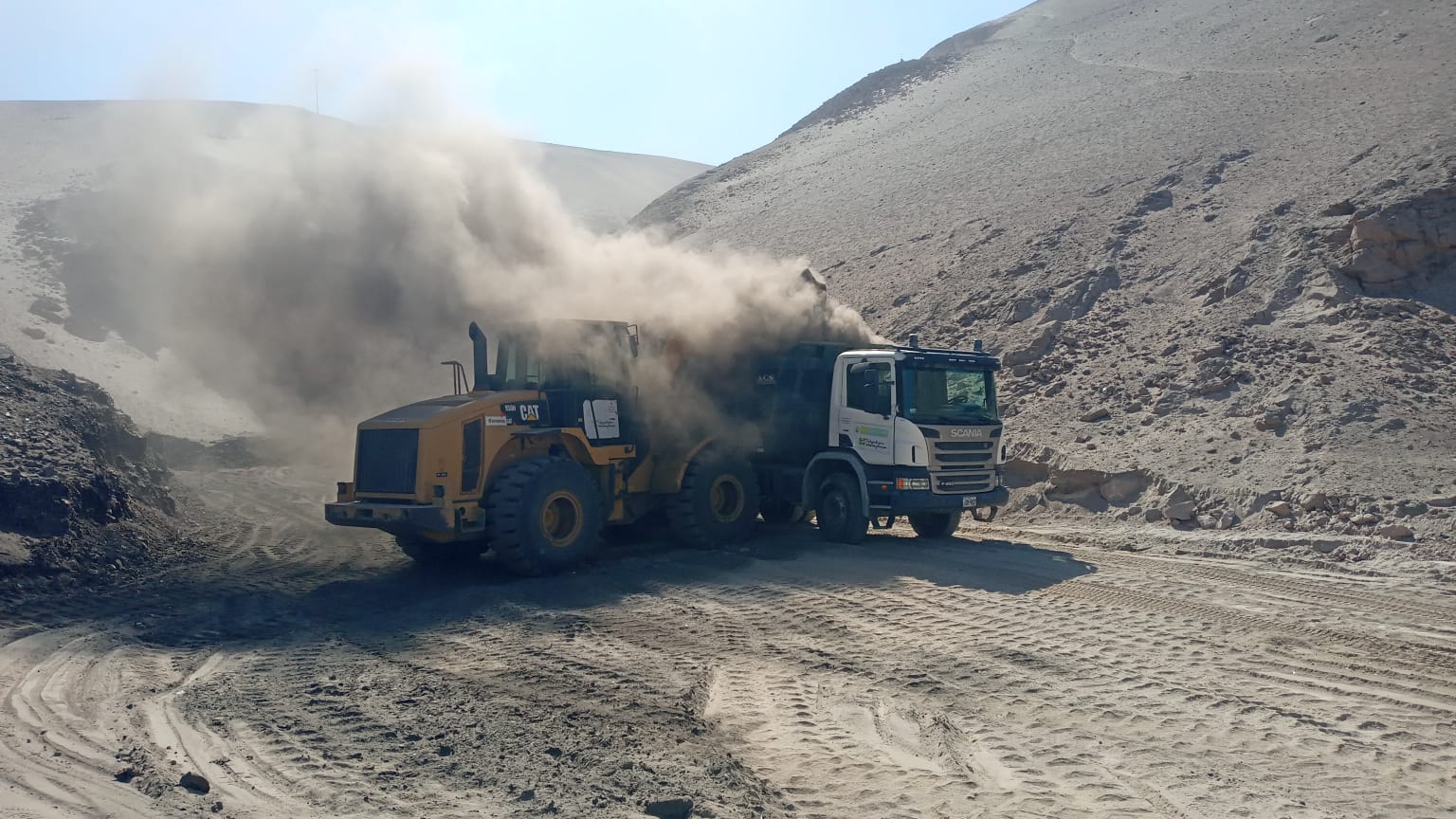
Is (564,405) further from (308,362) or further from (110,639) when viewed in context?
(308,362)

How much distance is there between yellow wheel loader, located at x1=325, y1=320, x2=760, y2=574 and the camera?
11758 millimetres

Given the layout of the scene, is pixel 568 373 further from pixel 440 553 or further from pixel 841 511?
pixel 841 511

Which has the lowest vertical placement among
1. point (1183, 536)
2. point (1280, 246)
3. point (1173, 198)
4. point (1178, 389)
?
point (1183, 536)

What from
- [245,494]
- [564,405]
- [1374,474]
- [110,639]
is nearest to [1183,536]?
[1374,474]

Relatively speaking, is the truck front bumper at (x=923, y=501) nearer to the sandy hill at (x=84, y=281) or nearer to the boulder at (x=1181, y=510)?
the boulder at (x=1181, y=510)

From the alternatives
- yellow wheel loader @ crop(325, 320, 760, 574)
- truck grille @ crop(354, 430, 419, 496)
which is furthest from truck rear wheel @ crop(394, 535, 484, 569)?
truck grille @ crop(354, 430, 419, 496)

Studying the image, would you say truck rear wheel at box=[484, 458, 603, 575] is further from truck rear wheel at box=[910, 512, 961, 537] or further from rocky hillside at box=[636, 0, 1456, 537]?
rocky hillside at box=[636, 0, 1456, 537]

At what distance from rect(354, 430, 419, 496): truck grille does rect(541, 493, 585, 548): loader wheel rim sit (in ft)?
5.26

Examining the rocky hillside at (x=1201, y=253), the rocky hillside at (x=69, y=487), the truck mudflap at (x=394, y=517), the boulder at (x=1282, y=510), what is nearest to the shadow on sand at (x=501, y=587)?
the truck mudflap at (x=394, y=517)

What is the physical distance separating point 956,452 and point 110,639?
373 inches

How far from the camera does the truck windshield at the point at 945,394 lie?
1366 centimetres

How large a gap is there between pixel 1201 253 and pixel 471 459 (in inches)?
624

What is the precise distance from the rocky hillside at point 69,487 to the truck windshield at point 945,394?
31.0 feet

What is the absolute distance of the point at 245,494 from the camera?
64.4 feet
